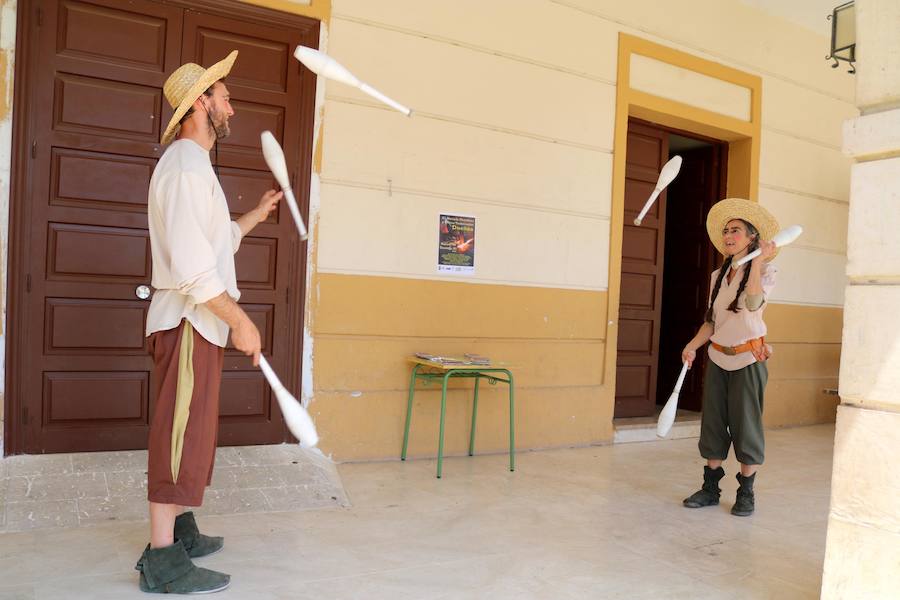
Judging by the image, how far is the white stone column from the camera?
7.08 feet

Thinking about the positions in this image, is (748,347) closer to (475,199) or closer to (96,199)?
(475,199)

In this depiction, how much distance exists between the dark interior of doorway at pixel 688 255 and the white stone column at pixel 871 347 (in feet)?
13.5

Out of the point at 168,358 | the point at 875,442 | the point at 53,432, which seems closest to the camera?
the point at 875,442

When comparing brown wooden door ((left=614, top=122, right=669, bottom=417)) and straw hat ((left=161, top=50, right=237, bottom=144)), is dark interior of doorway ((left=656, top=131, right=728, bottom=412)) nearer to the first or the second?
brown wooden door ((left=614, top=122, right=669, bottom=417))

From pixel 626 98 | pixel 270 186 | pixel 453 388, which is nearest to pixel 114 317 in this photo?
pixel 270 186

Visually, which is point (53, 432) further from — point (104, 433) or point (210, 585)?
point (210, 585)

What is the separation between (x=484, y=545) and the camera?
10.1 feet

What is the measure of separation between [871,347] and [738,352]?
149 centimetres

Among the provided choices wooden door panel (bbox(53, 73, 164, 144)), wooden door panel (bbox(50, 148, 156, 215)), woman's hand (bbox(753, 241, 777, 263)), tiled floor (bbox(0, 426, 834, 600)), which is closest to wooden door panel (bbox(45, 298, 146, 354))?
wooden door panel (bbox(50, 148, 156, 215))

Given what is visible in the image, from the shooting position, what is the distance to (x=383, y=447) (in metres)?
4.47

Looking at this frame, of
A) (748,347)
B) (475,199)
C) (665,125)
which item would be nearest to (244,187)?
(475,199)

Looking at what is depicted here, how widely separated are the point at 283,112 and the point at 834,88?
214 inches

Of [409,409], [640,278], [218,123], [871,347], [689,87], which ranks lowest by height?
[409,409]

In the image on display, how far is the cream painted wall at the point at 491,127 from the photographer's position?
14.2 feet
